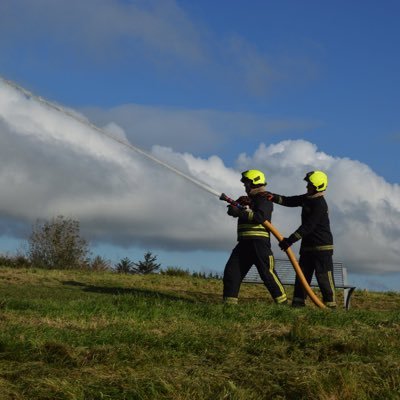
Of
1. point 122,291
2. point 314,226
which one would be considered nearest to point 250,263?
point 314,226

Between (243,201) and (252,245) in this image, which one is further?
(243,201)

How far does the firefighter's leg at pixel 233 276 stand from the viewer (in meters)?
10.6

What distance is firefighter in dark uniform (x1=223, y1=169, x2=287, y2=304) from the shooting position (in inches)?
412

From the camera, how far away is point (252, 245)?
416 inches

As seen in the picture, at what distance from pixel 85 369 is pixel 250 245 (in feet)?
18.3

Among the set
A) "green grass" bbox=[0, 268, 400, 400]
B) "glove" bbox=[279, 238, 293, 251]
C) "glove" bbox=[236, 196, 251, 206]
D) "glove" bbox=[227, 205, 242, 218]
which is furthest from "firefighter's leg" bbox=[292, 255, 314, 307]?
"green grass" bbox=[0, 268, 400, 400]

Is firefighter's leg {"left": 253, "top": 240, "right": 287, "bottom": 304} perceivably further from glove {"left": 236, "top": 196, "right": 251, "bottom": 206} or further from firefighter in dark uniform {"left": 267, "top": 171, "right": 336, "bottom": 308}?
glove {"left": 236, "top": 196, "right": 251, "bottom": 206}

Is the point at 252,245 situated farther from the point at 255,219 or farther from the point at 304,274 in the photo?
the point at 304,274

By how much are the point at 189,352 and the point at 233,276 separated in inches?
180

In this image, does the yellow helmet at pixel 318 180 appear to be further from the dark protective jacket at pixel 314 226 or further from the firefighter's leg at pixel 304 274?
the firefighter's leg at pixel 304 274

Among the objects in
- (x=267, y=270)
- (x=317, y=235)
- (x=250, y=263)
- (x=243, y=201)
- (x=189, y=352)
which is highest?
(x=243, y=201)

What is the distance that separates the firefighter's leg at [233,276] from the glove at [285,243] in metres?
0.62

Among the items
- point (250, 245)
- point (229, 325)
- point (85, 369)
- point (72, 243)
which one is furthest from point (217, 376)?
point (72, 243)

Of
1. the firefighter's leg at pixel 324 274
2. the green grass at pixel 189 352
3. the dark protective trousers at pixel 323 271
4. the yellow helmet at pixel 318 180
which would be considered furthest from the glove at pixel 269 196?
the green grass at pixel 189 352
